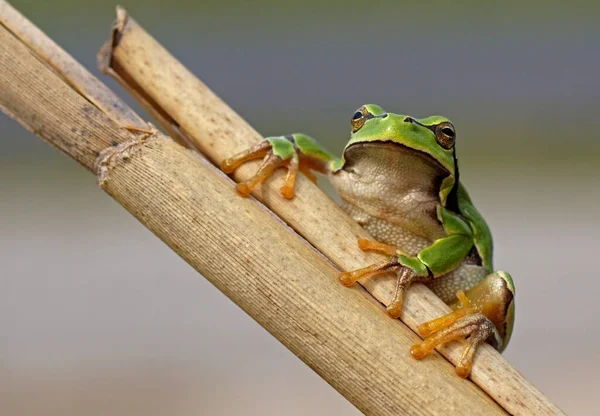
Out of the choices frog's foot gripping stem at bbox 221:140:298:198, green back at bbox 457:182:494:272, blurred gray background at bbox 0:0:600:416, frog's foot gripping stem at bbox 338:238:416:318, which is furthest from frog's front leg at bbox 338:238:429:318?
blurred gray background at bbox 0:0:600:416

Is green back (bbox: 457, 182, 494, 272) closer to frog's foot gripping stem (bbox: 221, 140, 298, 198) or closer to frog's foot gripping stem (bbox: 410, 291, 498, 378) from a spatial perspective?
frog's foot gripping stem (bbox: 410, 291, 498, 378)

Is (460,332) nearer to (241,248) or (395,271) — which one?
(395,271)

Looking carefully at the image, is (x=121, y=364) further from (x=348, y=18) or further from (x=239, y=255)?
(x=348, y=18)

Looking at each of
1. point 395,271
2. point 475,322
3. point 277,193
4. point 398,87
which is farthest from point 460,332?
point 398,87

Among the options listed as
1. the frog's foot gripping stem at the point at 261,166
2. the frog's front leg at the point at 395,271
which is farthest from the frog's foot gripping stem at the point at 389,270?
the frog's foot gripping stem at the point at 261,166

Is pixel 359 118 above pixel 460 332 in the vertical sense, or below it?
above
